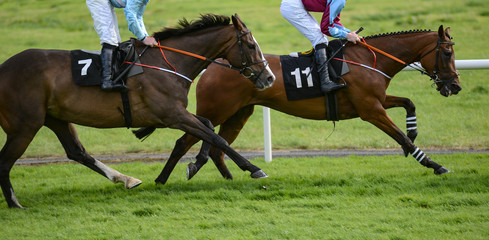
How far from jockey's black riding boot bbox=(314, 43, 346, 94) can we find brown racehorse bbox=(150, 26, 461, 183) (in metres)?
0.16

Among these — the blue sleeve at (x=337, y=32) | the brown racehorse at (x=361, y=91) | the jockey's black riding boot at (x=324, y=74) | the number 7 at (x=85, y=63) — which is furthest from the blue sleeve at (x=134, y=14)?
the blue sleeve at (x=337, y=32)

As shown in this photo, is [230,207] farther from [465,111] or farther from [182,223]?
[465,111]

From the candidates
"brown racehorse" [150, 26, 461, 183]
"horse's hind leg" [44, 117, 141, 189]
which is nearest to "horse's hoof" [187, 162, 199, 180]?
"brown racehorse" [150, 26, 461, 183]

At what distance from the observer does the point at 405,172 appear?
676 cm

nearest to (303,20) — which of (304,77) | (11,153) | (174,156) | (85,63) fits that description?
(304,77)

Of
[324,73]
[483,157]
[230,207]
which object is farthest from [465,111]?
[230,207]

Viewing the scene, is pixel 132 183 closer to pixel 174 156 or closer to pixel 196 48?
pixel 174 156

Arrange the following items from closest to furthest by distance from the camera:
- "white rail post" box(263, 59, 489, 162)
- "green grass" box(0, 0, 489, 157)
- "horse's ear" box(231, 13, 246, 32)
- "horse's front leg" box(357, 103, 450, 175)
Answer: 1. "horse's ear" box(231, 13, 246, 32)
2. "horse's front leg" box(357, 103, 450, 175)
3. "white rail post" box(263, 59, 489, 162)
4. "green grass" box(0, 0, 489, 157)

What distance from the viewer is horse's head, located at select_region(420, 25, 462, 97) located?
21.4 feet

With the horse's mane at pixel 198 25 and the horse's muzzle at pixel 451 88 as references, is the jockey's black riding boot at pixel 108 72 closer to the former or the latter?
the horse's mane at pixel 198 25

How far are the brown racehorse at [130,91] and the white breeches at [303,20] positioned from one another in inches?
41.6

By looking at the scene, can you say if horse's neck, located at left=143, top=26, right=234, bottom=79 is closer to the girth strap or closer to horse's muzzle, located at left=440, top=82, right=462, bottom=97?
the girth strap

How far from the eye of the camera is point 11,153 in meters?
5.79

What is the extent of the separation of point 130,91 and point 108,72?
0.28m
